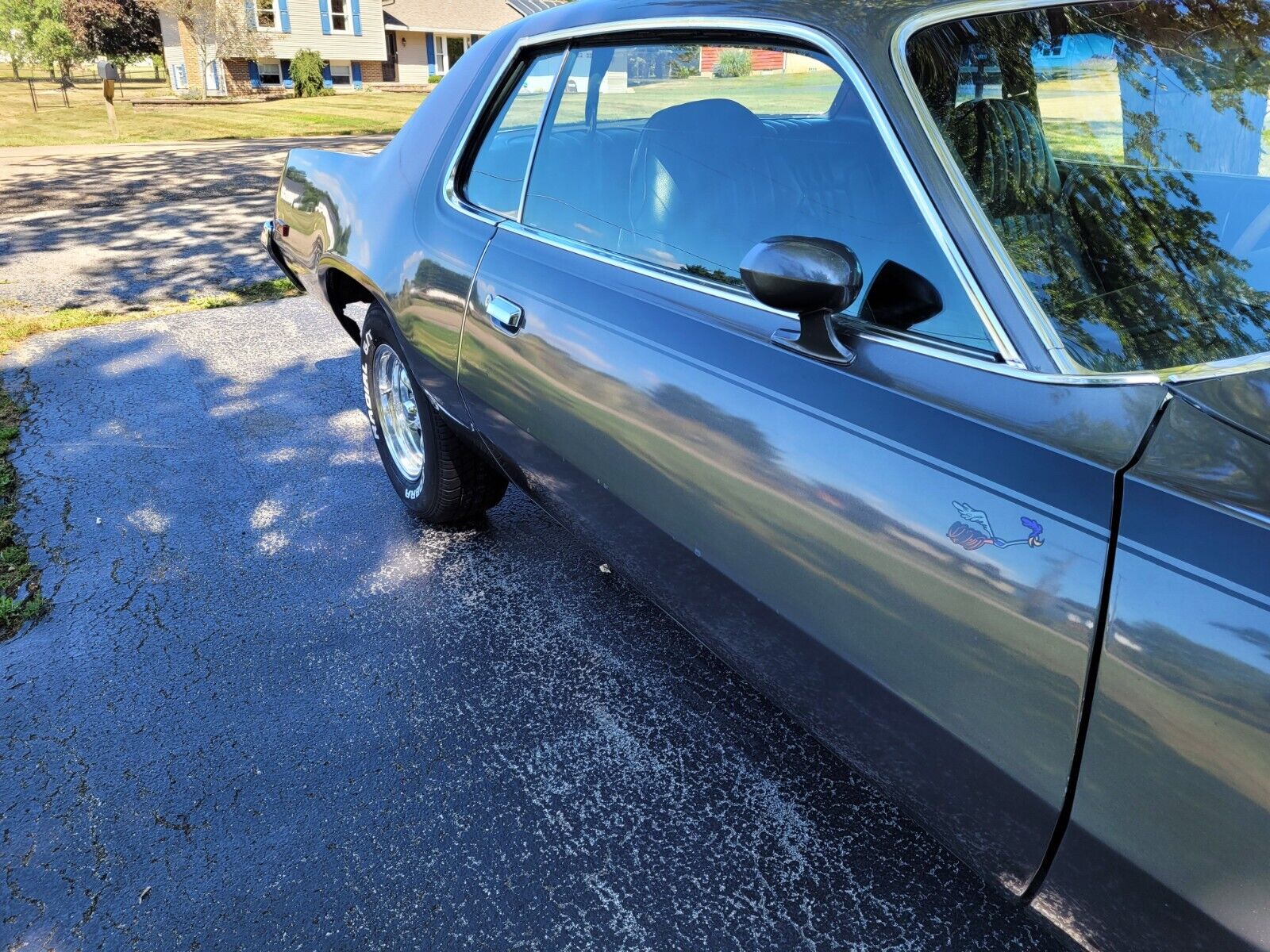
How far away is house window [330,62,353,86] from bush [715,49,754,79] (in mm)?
42008

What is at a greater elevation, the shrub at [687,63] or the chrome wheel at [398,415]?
the shrub at [687,63]

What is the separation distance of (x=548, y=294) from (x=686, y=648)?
1208mm

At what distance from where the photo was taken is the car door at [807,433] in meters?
1.38

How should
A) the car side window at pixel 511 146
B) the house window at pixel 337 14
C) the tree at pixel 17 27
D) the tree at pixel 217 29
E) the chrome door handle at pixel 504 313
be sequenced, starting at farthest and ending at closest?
the tree at pixel 17 27 → the house window at pixel 337 14 → the tree at pixel 217 29 → the car side window at pixel 511 146 → the chrome door handle at pixel 504 313

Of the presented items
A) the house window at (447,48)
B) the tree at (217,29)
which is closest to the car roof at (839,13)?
the tree at (217,29)

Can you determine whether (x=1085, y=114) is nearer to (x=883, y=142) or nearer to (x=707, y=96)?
(x=883, y=142)

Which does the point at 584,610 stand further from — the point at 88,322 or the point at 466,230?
the point at 88,322

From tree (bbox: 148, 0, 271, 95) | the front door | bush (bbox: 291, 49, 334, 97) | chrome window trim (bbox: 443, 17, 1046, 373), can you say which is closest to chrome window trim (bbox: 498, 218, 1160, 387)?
chrome window trim (bbox: 443, 17, 1046, 373)

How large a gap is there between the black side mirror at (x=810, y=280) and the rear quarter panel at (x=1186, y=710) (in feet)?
1.72

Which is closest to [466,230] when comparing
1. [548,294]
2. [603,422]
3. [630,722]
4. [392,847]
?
[548,294]

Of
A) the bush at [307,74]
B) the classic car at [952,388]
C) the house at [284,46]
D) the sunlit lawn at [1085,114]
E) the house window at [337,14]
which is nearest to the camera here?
the classic car at [952,388]

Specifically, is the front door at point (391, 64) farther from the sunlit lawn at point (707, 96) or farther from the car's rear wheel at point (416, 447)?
the sunlit lawn at point (707, 96)

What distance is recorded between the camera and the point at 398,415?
3744 mm

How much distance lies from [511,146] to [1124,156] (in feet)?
5.37
